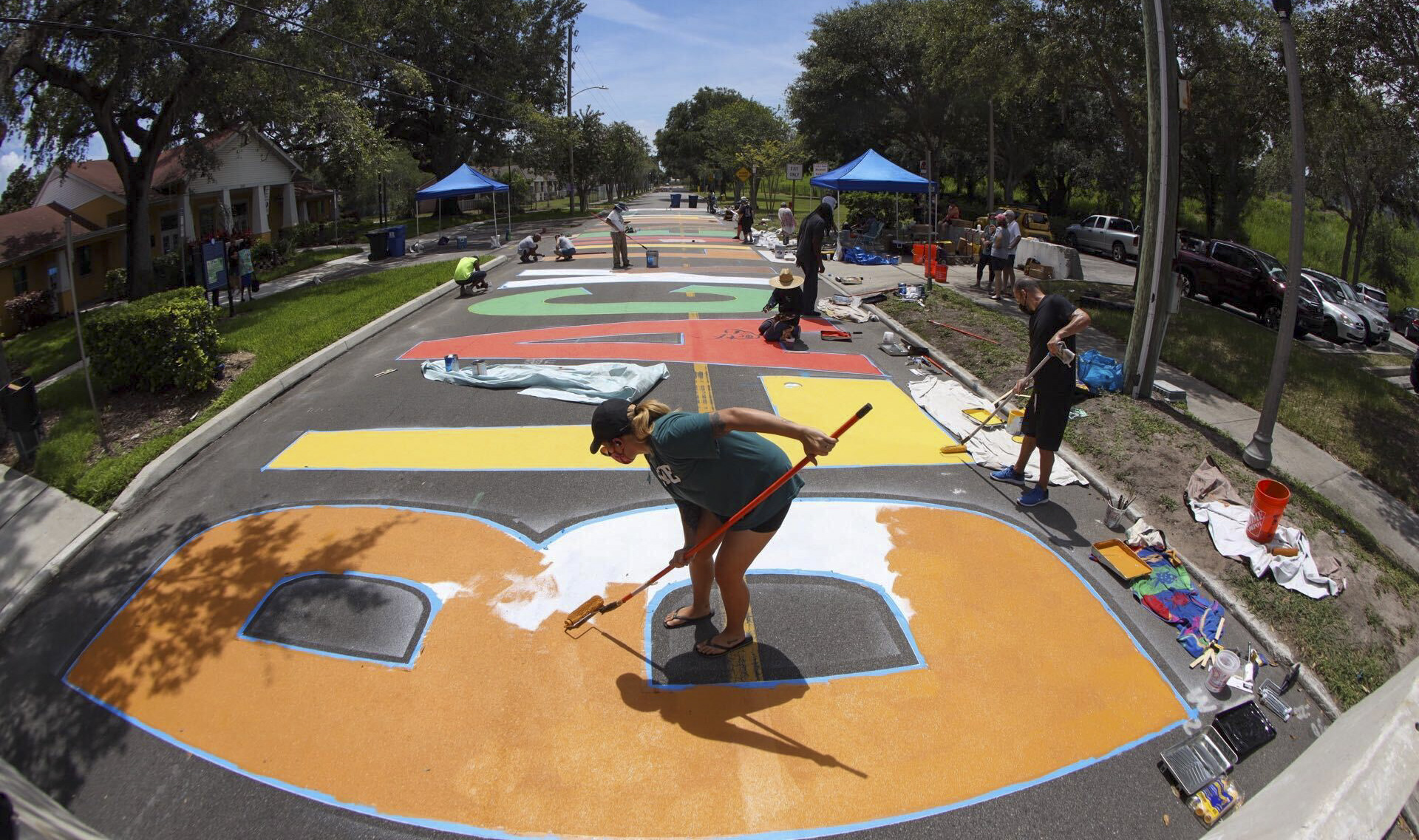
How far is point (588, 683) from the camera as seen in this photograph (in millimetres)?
4465

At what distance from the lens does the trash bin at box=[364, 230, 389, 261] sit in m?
24.0

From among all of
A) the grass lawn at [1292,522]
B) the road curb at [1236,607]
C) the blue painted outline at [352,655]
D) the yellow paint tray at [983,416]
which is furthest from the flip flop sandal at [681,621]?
the yellow paint tray at [983,416]

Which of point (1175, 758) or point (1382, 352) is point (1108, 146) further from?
point (1175, 758)

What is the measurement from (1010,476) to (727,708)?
164 inches

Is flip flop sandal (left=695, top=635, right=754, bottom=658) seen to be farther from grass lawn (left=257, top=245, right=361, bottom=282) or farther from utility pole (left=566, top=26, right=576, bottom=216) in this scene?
utility pole (left=566, top=26, right=576, bottom=216)

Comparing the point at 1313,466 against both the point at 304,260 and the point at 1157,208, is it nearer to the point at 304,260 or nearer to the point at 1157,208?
the point at 1157,208

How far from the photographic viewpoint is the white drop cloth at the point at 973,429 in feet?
23.9

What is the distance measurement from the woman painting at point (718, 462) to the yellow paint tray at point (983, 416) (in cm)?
486

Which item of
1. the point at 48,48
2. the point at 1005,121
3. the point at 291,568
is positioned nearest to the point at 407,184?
the point at 48,48

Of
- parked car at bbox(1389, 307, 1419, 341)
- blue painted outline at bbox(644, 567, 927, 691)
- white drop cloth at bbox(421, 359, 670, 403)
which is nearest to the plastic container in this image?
blue painted outline at bbox(644, 567, 927, 691)

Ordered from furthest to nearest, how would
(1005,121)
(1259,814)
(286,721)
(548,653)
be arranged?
(1005,121), (548,653), (286,721), (1259,814)

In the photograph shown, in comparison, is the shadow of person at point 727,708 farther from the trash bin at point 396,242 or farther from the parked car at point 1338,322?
the trash bin at point 396,242

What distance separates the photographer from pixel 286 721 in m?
4.24

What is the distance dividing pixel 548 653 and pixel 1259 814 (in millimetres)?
3749
